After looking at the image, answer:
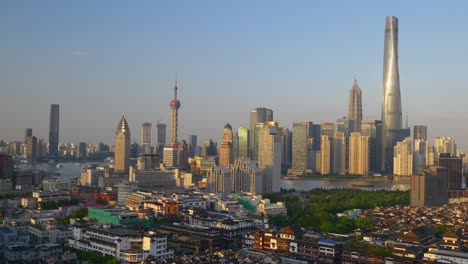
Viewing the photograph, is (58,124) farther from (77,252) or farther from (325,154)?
(77,252)

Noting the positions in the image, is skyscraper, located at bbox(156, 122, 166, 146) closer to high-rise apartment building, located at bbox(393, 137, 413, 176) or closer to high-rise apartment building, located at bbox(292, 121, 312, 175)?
high-rise apartment building, located at bbox(292, 121, 312, 175)

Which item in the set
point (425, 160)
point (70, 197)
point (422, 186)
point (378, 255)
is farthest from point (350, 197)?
point (425, 160)

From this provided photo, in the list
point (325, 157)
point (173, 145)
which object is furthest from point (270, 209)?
point (325, 157)

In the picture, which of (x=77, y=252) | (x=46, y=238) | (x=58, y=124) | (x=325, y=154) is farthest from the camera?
(x=58, y=124)

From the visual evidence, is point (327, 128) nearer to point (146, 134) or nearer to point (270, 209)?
point (146, 134)

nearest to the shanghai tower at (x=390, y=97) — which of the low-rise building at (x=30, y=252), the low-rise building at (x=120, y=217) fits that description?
the low-rise building at (x=120, y=217)

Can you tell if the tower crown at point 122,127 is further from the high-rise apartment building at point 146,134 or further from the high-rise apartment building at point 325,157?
the high-rise apartment building at point 146,134
